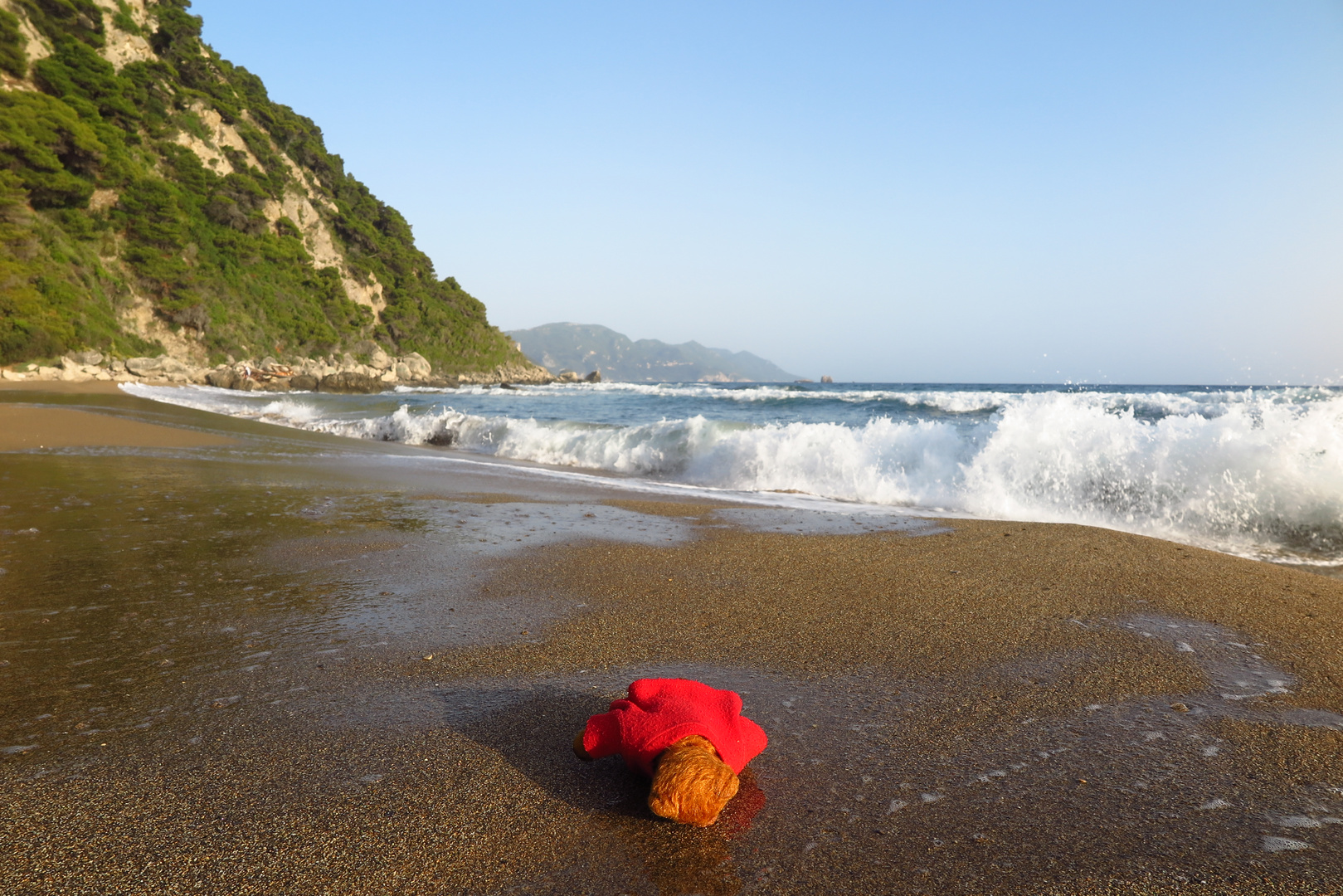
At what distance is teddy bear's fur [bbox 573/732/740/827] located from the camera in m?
1.70

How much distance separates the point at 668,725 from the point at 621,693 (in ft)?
2.43

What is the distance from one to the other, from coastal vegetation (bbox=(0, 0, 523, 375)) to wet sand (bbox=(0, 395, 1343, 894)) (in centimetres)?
3377

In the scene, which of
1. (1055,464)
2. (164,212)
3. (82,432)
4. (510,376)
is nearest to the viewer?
(1055,464)

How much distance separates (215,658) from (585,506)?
13.8ft

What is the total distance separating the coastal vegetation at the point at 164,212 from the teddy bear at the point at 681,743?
36.1 m

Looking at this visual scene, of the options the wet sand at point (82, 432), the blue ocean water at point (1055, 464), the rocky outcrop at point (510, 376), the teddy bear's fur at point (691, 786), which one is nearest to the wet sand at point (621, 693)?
the teddy bear's fur at point (691, 786)

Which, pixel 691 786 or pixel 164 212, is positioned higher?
pixel 164 212

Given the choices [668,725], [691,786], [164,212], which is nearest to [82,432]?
[668,725]

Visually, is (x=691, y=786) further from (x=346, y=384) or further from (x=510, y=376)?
(x=510, y=376)

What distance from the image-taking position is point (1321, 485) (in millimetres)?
6109

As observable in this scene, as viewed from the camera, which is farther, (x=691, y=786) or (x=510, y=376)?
(x=510, y=376)

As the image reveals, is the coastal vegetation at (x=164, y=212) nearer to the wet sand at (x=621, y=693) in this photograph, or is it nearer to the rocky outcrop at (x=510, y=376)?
the rocky outcrop at (x=510, y=376)

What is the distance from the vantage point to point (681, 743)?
182 centimetres

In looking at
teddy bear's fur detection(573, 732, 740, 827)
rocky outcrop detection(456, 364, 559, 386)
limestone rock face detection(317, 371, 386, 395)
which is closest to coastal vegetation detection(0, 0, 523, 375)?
rocky outcrop detection(456, 364, 559, 386)
